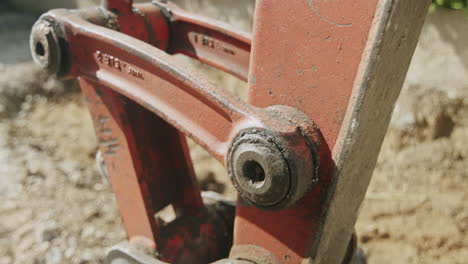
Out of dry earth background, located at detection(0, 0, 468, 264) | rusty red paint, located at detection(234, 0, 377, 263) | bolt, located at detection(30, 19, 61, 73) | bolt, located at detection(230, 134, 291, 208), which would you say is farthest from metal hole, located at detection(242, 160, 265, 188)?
dry earth background, located at detection(0, 0, 468, 264)

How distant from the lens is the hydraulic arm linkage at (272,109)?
0.89 m

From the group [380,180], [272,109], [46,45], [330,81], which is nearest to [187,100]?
[272,109]

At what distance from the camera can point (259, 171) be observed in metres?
0.93

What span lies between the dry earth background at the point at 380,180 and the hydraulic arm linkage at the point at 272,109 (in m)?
1.10

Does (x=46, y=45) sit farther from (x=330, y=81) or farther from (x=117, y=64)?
(x=330, y=81)

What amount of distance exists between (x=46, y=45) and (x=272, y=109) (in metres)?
0.72

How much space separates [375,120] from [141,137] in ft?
2.57

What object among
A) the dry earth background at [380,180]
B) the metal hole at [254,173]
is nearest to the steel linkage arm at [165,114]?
the metal hole at [254,173]

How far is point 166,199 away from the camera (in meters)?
1.63

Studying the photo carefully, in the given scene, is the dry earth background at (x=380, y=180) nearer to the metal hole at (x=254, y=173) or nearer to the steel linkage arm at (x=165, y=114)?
the steel linkage arm at (x=165, y=114)

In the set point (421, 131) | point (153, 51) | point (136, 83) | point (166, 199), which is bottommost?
point (421, 131)

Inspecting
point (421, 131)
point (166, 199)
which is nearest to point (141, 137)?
point (166, 199)

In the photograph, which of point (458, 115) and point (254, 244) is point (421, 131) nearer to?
point (458, 115)

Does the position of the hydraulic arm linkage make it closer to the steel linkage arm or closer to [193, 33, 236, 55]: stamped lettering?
the steel linkage arm
